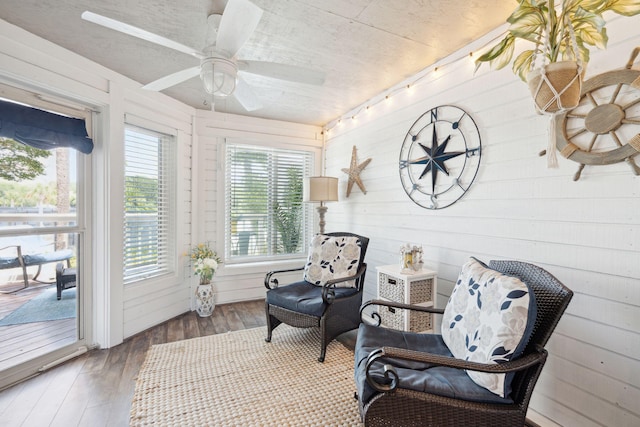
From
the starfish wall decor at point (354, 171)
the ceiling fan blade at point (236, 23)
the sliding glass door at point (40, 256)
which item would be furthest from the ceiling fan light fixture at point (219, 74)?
the starfish wall decor at point (354, 171)

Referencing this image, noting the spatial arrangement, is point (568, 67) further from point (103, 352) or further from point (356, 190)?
point (103, 352)

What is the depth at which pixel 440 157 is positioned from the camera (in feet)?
8.24

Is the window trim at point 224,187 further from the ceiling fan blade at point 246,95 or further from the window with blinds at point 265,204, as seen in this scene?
the ceiling fan blade at point 246,95

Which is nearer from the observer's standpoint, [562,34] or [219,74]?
[562,34]

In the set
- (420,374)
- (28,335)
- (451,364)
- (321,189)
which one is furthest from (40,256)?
(451,364)

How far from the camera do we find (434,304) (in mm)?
2393

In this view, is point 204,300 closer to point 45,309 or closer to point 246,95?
point 45,309

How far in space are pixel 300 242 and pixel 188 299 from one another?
1.76 meters

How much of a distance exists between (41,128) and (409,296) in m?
3.24

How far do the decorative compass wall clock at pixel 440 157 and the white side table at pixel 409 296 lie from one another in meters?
0.67

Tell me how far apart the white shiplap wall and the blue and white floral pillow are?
1.82 feet

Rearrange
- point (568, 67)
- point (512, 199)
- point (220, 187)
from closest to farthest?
point (568, 67), point (512, 199), point (220, 187)

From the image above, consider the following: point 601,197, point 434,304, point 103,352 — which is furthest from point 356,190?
point 103,352

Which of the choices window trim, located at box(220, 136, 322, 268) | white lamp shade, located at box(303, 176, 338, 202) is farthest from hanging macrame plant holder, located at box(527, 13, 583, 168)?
window trim, located at box(220, 136, 322, 268)
